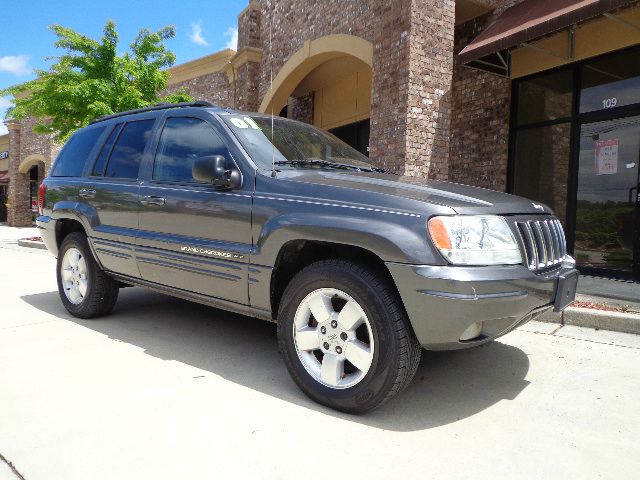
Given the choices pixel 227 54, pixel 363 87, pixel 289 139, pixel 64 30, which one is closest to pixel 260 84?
pixel 227 54

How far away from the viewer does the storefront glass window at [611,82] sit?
719 centimetres

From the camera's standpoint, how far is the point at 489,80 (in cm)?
880

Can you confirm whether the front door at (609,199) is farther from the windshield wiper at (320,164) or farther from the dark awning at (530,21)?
the windshield wiper at (320,164)

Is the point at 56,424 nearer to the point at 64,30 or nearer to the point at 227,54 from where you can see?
the point at 64,30

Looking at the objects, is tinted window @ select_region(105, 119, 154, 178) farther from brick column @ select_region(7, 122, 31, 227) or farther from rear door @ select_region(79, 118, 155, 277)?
brick column @ select_region(7, 122, 31, 227)

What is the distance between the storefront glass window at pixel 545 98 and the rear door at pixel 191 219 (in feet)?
21.6

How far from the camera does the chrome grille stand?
282cm

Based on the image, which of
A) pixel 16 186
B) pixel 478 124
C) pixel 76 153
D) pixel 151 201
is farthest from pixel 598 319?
pixel 16 186

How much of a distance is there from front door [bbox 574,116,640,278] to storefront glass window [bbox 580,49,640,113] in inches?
11.1

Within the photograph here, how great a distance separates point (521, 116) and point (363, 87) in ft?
14.7

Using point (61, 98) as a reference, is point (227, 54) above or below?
above

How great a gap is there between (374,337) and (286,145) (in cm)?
164

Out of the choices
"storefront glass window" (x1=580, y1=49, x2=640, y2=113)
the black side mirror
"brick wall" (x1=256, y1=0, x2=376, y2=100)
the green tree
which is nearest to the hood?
the black side mirror

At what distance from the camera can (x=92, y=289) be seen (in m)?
4.58
